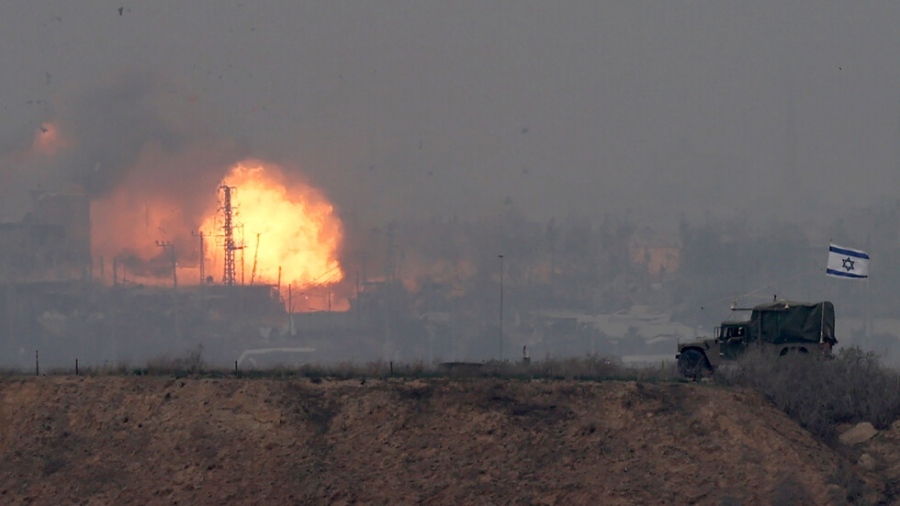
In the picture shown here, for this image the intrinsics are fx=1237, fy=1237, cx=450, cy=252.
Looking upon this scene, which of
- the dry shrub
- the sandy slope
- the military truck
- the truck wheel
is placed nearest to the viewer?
the sandy slope

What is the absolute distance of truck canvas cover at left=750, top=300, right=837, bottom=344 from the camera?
181ft

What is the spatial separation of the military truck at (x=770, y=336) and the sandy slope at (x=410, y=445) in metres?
7.62

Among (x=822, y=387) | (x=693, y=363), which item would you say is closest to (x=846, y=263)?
(x=693, y=363)

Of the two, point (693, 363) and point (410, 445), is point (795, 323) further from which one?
point (410, 445)

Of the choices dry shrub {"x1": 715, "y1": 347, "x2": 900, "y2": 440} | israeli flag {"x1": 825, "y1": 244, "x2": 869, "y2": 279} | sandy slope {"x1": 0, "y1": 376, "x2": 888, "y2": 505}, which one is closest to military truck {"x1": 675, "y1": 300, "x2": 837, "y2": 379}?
dry shrub {"x1": 715, "y1": 347, "x2": 900, "y2": 440}

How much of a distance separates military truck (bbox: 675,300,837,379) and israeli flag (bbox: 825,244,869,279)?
5.94 meters

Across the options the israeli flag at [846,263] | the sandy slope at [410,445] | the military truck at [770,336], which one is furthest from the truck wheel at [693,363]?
the israeli flag at [846,263]

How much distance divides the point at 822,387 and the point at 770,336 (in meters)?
6.47

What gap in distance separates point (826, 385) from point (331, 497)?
2036 cm

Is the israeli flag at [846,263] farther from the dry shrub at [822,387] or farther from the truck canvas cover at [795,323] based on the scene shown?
the dry shrub at [822,387]

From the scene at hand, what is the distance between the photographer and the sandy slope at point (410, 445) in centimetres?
4244

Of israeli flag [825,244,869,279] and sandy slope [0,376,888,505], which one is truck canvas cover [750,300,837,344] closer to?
israeli flag [825,244,869,279]

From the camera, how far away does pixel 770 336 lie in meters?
55.3

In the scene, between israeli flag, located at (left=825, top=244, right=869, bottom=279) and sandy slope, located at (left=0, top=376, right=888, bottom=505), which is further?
israeli flag, located at (left=825, top=244, right=869, bottom=279)
